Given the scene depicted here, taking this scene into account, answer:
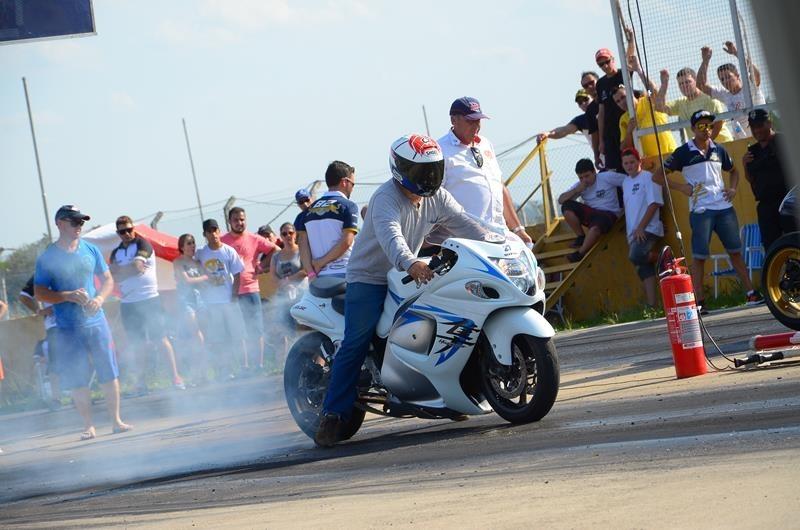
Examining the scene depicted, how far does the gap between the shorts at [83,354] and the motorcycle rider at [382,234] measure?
11.4 ft

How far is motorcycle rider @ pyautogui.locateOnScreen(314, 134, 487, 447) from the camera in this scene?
279 inches

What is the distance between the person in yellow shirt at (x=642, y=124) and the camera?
13922 millimetres

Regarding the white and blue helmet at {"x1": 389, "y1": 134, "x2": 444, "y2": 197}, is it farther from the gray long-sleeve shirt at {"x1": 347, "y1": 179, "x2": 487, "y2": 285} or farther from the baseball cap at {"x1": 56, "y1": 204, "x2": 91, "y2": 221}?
the baseball cap at {"x1": 56, "y1": 204, "x2": 91, "y2": 221}

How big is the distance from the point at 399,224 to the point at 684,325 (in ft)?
7.32

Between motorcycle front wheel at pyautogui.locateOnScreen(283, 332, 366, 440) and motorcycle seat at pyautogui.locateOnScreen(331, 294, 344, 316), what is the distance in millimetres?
238

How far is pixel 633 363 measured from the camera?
A: 966 cm

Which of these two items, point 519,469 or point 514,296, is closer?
point 519,469

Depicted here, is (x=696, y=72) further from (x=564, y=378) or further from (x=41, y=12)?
(x=41, y=12)

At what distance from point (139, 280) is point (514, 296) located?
29.9 ft

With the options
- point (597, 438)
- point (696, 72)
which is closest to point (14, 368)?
point (696, 72)

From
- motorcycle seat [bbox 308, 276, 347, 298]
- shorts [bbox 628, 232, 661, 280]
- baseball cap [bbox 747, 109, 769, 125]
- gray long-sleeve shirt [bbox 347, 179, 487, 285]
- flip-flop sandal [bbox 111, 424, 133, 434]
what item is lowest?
flip-flop sandal [bbox 111, 424, 133, 434]

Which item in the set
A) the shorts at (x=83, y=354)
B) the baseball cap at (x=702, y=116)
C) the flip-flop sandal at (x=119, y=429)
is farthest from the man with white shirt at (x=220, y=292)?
the baseball cap at (x=702, y=116)

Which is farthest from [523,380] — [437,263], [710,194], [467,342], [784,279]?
[710,194]

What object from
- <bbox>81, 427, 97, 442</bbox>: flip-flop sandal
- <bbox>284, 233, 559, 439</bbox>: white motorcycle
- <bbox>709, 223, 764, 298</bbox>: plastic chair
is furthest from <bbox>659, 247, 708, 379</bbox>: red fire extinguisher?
<bbox>81, 427, 97, 442</bbox>: flip-flop sandal
